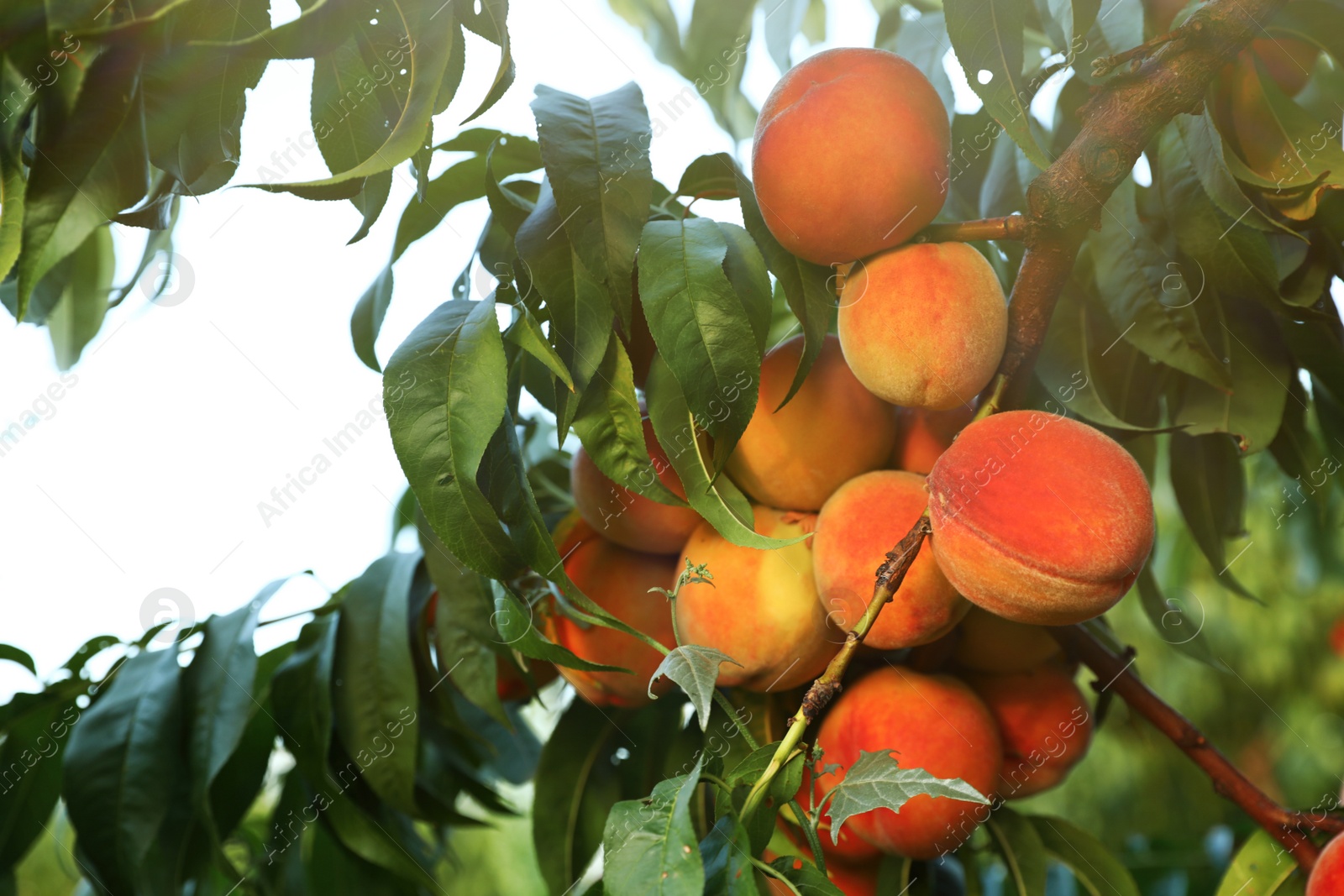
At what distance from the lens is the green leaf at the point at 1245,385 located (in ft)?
1.60

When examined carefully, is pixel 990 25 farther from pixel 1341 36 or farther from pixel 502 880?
pixel 502 880

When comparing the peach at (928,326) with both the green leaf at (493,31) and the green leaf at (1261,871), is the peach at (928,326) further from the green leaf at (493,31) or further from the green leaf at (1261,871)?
the green leaf at (1261,871)

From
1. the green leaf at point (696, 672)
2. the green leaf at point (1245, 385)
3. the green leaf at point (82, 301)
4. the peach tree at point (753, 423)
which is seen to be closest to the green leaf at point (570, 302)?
the peach tree at point (753, 423)

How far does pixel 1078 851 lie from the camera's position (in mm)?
519

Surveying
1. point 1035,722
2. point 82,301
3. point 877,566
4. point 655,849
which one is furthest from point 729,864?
point 82,301

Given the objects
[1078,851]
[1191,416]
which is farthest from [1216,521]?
[1078,851]

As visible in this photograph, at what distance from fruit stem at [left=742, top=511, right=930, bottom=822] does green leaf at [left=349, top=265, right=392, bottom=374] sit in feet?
1.09

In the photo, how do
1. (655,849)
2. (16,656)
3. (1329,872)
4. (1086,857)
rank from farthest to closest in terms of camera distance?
(16,656) < (1086,857) < (1329,872) < (655,849)

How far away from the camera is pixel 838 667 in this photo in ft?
1.19

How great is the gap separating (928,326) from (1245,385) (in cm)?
22

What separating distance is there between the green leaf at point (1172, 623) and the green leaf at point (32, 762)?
29.5 inches

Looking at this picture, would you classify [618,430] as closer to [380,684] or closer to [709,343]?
[709,343]

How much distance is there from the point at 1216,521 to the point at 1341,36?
10.8 inches

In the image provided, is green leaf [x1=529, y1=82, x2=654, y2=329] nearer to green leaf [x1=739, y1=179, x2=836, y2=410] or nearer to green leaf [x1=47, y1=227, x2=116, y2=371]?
green leaf [x1=739, y1=179, x2=836, y2=410]
